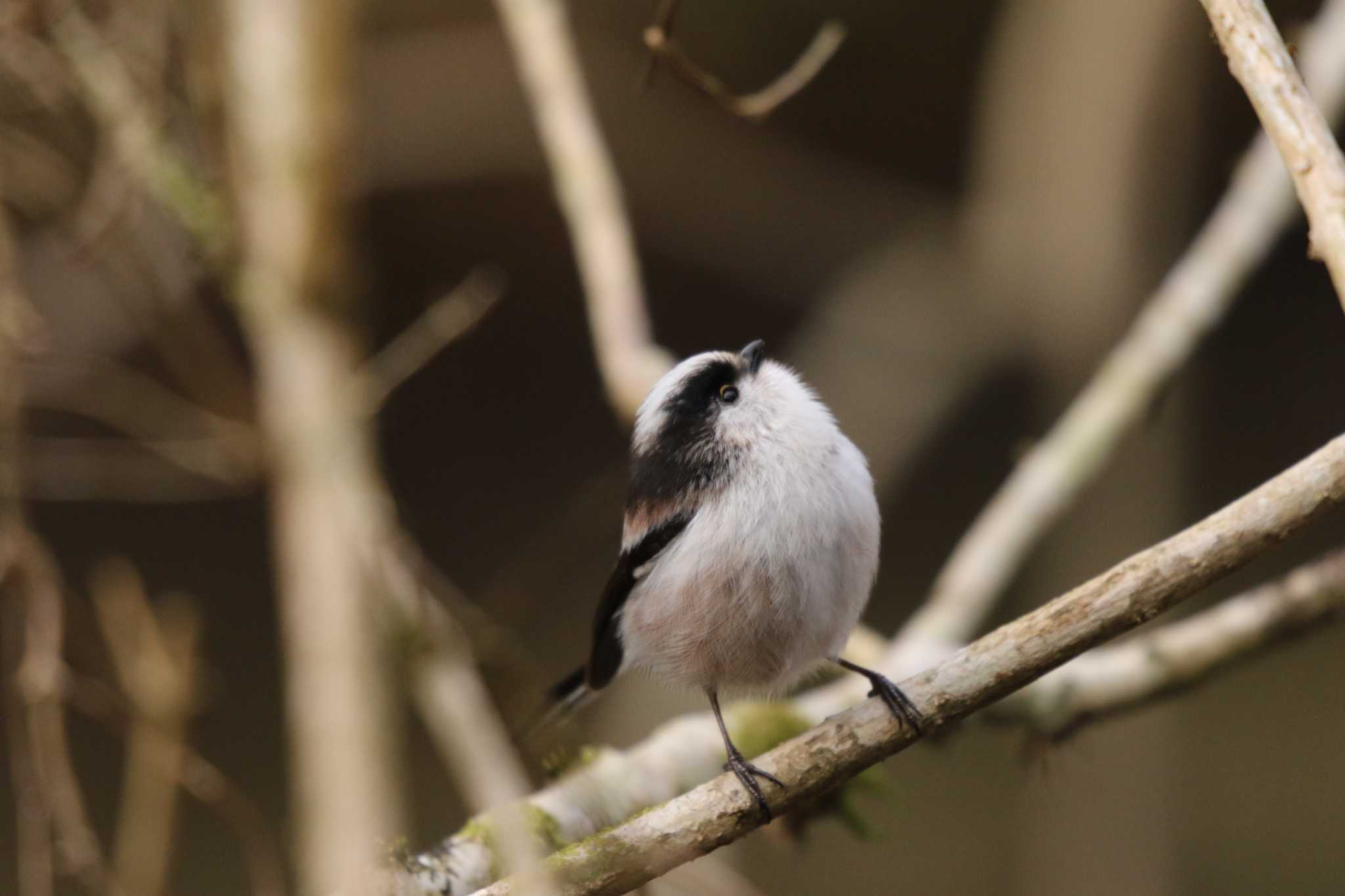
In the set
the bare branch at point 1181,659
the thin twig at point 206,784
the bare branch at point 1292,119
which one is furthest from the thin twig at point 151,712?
the bare branch at point 1292,119

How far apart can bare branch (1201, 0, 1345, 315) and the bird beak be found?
1.00 m

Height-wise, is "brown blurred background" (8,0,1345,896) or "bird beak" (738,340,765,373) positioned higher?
"brown blurred background" (8,0,1345,896)

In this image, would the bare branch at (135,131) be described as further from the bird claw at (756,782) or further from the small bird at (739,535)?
the bird claw at (756,782)

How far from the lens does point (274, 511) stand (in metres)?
3.91

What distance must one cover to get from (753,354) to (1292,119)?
1.05 m

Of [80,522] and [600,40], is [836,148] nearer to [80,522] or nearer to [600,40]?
[600,40]

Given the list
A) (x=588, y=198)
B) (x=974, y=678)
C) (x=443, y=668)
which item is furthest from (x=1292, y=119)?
(x=443, y=668)

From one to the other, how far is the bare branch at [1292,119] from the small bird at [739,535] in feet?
2.79

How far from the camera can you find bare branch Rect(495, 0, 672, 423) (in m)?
3.22

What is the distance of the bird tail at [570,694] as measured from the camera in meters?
2.42

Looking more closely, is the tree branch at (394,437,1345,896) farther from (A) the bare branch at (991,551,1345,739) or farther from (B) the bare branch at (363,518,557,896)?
(A) the bare branch at (991,551,1345,739)

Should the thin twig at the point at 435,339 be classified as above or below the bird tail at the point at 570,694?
above

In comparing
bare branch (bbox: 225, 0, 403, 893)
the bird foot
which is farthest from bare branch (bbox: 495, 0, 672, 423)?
the bird foot

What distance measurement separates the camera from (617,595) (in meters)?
2.40
